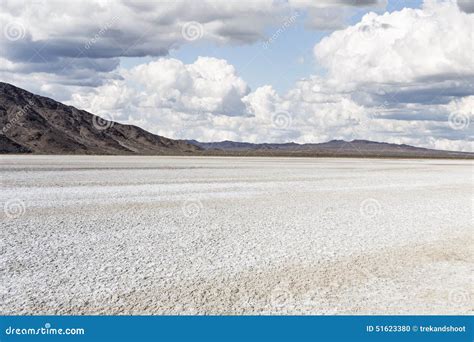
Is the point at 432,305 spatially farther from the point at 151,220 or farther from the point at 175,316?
the point at 151,220

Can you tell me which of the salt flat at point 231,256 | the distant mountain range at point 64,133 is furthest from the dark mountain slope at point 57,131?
the salt flat at point 231,256

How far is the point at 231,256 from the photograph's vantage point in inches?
426

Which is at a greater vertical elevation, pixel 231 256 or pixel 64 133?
pixel 64 133

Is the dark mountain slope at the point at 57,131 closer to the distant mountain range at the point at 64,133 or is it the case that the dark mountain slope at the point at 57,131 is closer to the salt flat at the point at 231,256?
the distant mountain range at the point at 64,133

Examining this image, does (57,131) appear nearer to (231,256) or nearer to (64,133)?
(64,133)

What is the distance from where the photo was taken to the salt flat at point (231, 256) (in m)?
7.84

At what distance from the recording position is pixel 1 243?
1173 cm

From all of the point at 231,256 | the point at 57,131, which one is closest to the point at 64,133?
the point at 57,131

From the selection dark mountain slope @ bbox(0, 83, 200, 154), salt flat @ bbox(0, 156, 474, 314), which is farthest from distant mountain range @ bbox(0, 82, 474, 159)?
salt flat @ bbox(0, 156, 474, 314)

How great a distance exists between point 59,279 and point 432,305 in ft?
20.0

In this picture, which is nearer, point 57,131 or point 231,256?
point 231,256

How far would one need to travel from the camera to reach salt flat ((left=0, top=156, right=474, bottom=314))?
7840mm

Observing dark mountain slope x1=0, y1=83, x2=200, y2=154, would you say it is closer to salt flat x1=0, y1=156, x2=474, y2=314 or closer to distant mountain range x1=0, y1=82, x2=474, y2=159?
distant mountain range x1=0, y1=82, x2=474, y2=159
